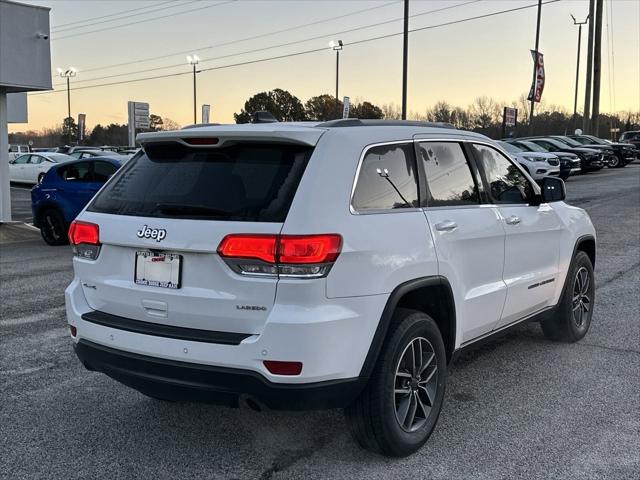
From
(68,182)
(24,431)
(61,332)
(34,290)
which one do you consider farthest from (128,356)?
(68,182)

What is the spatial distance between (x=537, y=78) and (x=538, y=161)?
44.3ft

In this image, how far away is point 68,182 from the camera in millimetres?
12789

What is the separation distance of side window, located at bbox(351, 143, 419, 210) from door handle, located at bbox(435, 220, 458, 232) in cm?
19

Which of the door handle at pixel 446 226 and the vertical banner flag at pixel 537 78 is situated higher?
the vertical banner flag at pixel 537 78

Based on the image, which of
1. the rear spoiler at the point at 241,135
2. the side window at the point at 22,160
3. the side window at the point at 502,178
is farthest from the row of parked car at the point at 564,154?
the side window at the point at 22,160

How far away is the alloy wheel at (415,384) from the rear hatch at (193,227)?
95cm

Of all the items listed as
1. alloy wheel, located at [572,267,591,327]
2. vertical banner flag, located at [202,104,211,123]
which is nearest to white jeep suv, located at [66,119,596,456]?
alloy wheel, located at [572,267,591,327]

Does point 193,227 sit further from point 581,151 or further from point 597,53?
point 597,53

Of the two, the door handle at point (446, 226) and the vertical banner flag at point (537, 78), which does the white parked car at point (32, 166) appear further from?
the door handle at point (446, 226)

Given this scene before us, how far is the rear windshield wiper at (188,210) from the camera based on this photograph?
10.7 feet

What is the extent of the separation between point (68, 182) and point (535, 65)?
92.9ft

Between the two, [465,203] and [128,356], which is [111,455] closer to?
[128,356]

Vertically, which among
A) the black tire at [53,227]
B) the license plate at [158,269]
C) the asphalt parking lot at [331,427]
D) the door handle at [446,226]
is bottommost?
the asphalt parking lot at [331,427]

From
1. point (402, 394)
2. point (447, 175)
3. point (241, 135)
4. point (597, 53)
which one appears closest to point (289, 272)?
point (241, 135)
